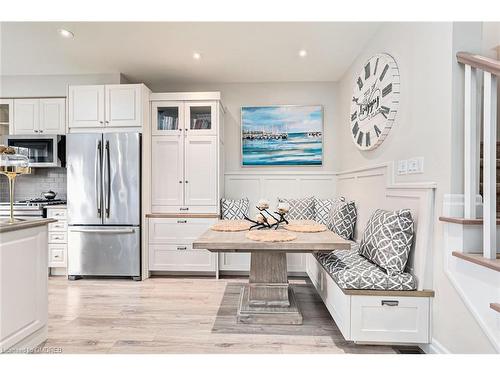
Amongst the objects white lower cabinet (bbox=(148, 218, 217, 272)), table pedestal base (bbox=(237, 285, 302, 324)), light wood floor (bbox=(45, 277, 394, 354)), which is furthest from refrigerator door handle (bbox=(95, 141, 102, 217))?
table pedestal base (bbox=(237, 285, 302, 324))

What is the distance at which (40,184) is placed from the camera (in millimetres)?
3758

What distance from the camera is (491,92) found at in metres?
1.40

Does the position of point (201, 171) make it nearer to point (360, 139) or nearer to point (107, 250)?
point (107, 250)

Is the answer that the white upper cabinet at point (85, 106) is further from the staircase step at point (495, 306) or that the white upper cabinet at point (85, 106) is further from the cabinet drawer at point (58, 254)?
the staircase step at point (495, 306)

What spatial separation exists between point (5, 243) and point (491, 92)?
9.38 ft

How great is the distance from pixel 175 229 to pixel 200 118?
57.3 inches

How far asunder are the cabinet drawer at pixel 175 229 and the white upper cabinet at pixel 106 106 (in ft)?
4.07

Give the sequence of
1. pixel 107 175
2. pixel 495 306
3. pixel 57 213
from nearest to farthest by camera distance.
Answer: pixel 495 306, pixel 107 175, pixel 57 213

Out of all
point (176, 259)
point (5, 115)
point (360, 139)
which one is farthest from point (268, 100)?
point (5, 115)

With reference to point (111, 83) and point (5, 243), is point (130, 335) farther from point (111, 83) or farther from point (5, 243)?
point (111, 83)

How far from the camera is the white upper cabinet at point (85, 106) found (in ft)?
10.6
